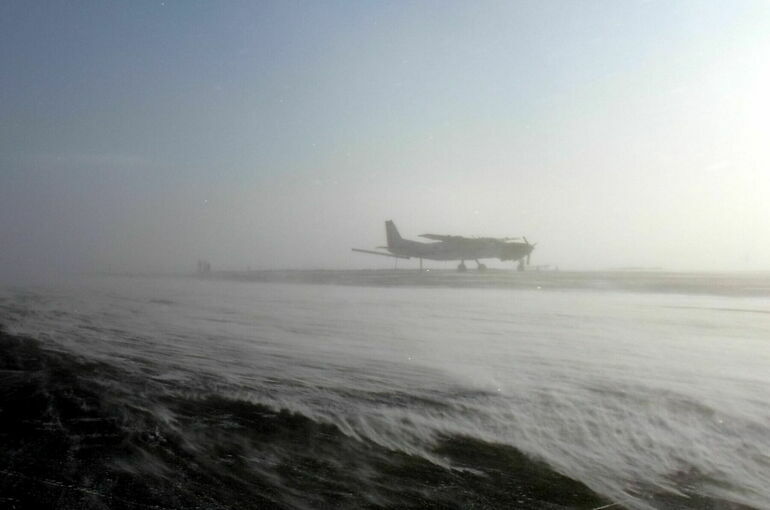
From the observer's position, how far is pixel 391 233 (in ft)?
225

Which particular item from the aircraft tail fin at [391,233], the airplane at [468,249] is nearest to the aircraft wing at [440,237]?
the airplane at [468,249]

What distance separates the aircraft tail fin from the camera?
67875mm

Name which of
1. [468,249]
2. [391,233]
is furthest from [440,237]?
[391,233]

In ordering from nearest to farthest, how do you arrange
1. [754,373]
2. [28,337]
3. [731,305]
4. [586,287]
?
[754,373] → [28,337] → [731,305] → [586,287]

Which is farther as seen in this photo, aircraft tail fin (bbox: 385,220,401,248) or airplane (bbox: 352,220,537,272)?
aircraft tail fin (bbox: 385,220,401,248)

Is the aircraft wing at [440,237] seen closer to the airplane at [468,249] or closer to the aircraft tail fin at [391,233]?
the airplane at [468,249]

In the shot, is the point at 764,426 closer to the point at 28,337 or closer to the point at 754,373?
the point at 754,373

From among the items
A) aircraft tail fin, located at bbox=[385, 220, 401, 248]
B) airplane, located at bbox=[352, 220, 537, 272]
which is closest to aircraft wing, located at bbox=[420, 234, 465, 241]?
airplane, located at bbox=[352, 220, 537, 272]

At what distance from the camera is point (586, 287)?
126 feet

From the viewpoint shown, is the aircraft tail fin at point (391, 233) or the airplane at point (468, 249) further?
the aircraft tail fin at point (391, 233)

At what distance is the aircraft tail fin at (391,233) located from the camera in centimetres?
6788

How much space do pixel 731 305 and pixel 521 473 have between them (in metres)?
24.3

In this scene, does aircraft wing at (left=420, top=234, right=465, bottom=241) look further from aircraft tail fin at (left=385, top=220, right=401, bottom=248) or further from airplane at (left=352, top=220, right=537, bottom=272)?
aircraft tail fin at (left=385, top=220, right=401, bottom=248)

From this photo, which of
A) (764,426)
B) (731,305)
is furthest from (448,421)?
(731,305)
